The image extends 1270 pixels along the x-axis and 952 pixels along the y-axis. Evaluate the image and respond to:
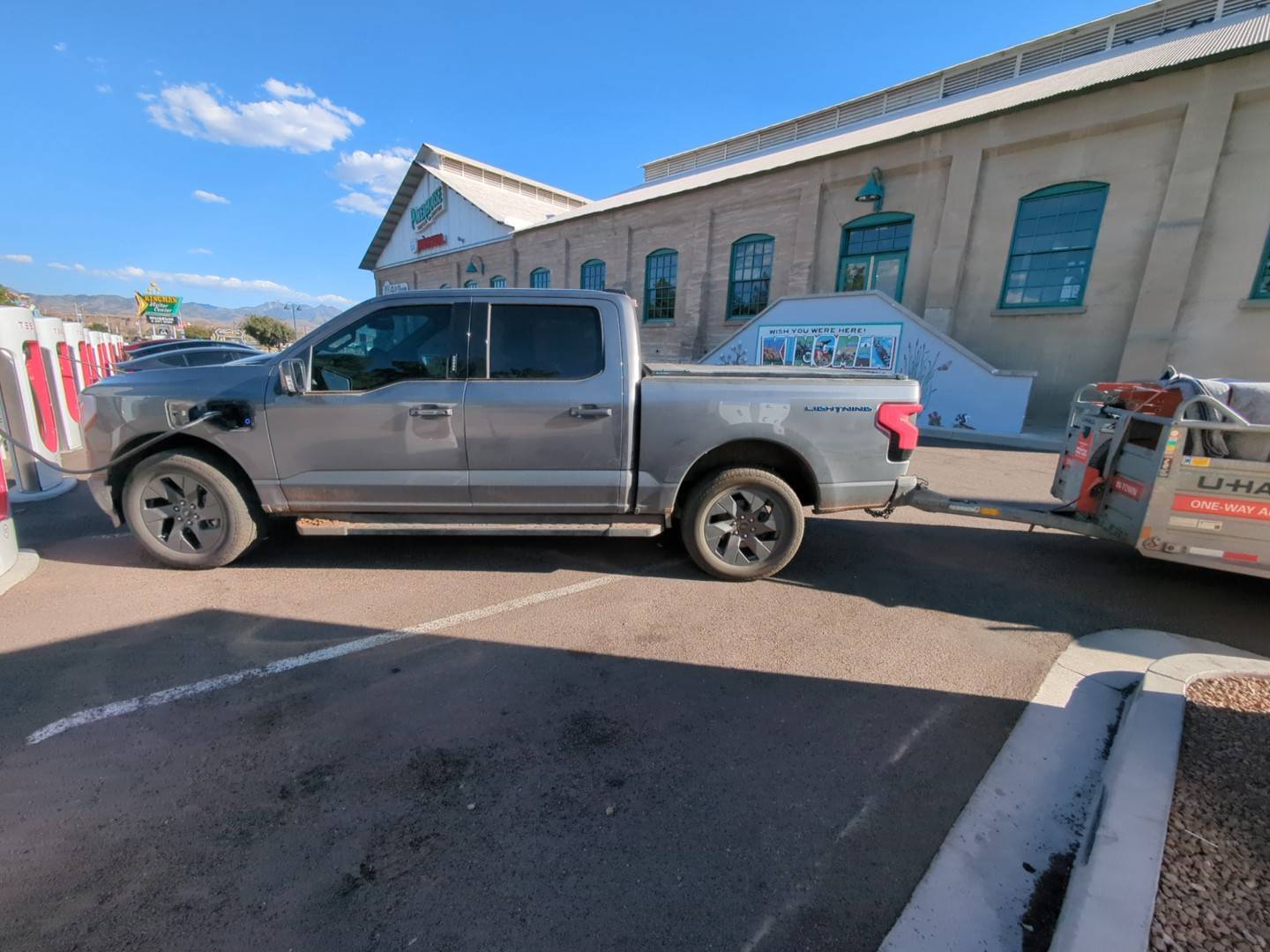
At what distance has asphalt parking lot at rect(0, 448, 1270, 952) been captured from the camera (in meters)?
1.91

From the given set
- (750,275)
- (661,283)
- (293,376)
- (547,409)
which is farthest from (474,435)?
(661,283)

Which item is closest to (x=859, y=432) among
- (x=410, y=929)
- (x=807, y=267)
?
(x=410, y=929)

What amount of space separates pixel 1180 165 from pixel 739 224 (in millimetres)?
11994

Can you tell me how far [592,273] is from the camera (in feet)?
90.6

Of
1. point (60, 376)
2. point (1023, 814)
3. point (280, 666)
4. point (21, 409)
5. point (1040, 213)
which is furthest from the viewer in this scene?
point (1040, 213)

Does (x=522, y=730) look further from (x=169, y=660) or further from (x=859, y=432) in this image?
(x=859, y=432)

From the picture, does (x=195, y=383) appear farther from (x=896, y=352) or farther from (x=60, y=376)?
(x=896, y=352)

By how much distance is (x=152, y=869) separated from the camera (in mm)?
2020

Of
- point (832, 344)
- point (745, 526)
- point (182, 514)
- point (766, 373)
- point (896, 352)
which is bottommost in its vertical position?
point (182, 514)

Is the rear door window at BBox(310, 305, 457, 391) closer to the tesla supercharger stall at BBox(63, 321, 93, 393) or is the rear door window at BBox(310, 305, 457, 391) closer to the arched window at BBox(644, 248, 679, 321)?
the tesla supercharger stall at BBox(63, 321, 93, 393)

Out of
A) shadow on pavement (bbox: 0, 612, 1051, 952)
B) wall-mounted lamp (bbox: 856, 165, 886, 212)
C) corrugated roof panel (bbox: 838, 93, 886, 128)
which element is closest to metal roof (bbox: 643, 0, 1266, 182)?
corrugated roof panel (bbox: 838, 93, 886, 128)

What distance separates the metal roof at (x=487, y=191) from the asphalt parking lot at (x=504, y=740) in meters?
31.6

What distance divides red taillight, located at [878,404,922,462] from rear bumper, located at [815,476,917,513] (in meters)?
0.23

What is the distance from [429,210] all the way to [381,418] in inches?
1565
